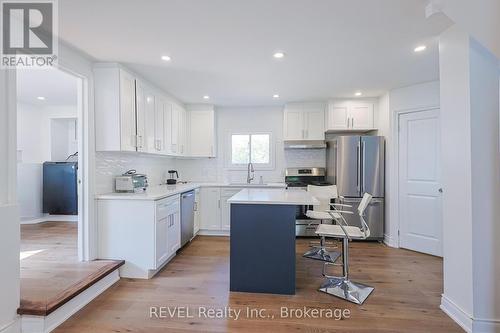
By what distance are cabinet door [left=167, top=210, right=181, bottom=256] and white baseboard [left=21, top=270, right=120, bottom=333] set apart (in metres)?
0.80

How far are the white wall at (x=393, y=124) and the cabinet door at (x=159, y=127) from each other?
3.54 meters

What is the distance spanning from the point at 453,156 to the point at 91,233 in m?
3.65

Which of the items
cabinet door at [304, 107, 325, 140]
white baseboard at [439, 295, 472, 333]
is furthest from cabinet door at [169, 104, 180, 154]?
white baseboard at [439, 295, 472, 333]

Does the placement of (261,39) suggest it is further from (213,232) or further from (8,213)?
(213,232)

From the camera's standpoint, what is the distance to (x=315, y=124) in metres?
4.75

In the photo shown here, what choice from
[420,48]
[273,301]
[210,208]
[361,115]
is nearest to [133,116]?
[210,208]

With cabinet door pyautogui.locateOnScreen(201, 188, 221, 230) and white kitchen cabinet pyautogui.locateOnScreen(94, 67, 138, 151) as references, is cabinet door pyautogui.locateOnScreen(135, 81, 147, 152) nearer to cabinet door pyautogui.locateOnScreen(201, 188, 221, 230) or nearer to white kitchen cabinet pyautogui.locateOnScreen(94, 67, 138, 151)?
white kitchen cabinet pyautogui.locateOnScreen(94, 67, 138, 151)

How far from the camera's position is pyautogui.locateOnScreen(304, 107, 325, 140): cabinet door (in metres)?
4.73

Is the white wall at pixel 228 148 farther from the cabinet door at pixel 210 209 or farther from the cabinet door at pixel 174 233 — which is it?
the cabinet door at pixel 174 233

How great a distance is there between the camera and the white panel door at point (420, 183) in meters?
3.64

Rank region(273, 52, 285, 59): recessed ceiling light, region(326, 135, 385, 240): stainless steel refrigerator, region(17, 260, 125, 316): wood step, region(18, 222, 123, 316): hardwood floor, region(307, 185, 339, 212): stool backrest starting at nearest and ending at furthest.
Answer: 1. region(17, 260, 125, 316): wood step
2. region(18, 222, 123, 316): hardwood floor
3. region(273, 52, 285, 59): recessed ceiling light
4. region(307, 185, 339, 212): stool backrest
5. region(326, 135, 385, 240): stainless steel refrigerator

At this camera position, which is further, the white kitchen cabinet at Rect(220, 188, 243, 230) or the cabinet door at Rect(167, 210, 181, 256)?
the white kitchen cabinet at Rect(220, 188, 243, 230)

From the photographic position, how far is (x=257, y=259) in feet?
8.42

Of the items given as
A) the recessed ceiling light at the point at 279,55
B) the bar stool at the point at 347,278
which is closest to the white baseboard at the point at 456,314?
the bar stool at the point at 347,278
